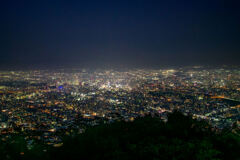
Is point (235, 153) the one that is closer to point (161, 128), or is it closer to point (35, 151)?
point (161, 128)

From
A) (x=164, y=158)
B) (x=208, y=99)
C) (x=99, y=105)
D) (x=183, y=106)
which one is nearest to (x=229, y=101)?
(x=208, y=99)

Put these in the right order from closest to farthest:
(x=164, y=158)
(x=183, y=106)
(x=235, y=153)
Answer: (x=164, y=158) < (x=235, y=153) < (x=183, y=106)

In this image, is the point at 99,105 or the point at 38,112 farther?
the point at 99,105

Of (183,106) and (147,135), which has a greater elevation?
(147,135)

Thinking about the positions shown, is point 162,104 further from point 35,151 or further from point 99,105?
point 35,151

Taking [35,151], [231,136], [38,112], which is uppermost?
[231,136]

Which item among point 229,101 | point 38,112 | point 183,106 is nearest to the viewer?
point 38,112
